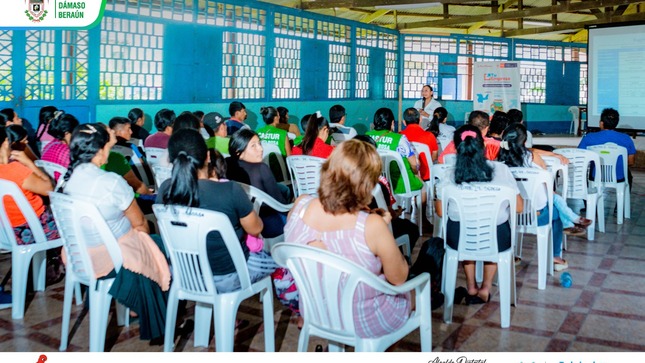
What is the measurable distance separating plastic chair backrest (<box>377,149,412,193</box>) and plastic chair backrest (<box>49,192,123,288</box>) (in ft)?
9.18

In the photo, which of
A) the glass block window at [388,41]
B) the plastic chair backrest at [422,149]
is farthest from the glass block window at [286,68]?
the plastic chair backrest at [422,149]

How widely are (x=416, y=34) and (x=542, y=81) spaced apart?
3976mm

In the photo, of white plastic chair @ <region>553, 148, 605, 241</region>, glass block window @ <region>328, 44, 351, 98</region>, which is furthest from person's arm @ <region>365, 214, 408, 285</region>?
glass block window @ <region>328, 44, 351, 98</region>

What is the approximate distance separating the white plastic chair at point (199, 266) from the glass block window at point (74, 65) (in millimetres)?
5670

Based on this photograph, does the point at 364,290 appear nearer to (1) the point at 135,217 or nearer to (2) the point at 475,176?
(1) the point at 135,217

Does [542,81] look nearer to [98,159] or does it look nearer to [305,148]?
[305,148]

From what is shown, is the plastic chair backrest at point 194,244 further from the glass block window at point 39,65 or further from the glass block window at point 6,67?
→ the glass block window at point 39,65

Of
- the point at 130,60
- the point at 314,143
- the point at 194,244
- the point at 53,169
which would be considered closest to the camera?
the point at 194,244

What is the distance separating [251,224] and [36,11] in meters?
4.19

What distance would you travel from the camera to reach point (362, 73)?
13.5 meters

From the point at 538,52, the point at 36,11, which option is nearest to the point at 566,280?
the point at 36,11

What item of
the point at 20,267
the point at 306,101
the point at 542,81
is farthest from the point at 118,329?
the point at 542,81

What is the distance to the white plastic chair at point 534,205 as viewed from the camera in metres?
4.18

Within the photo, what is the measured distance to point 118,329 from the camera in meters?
3.45
